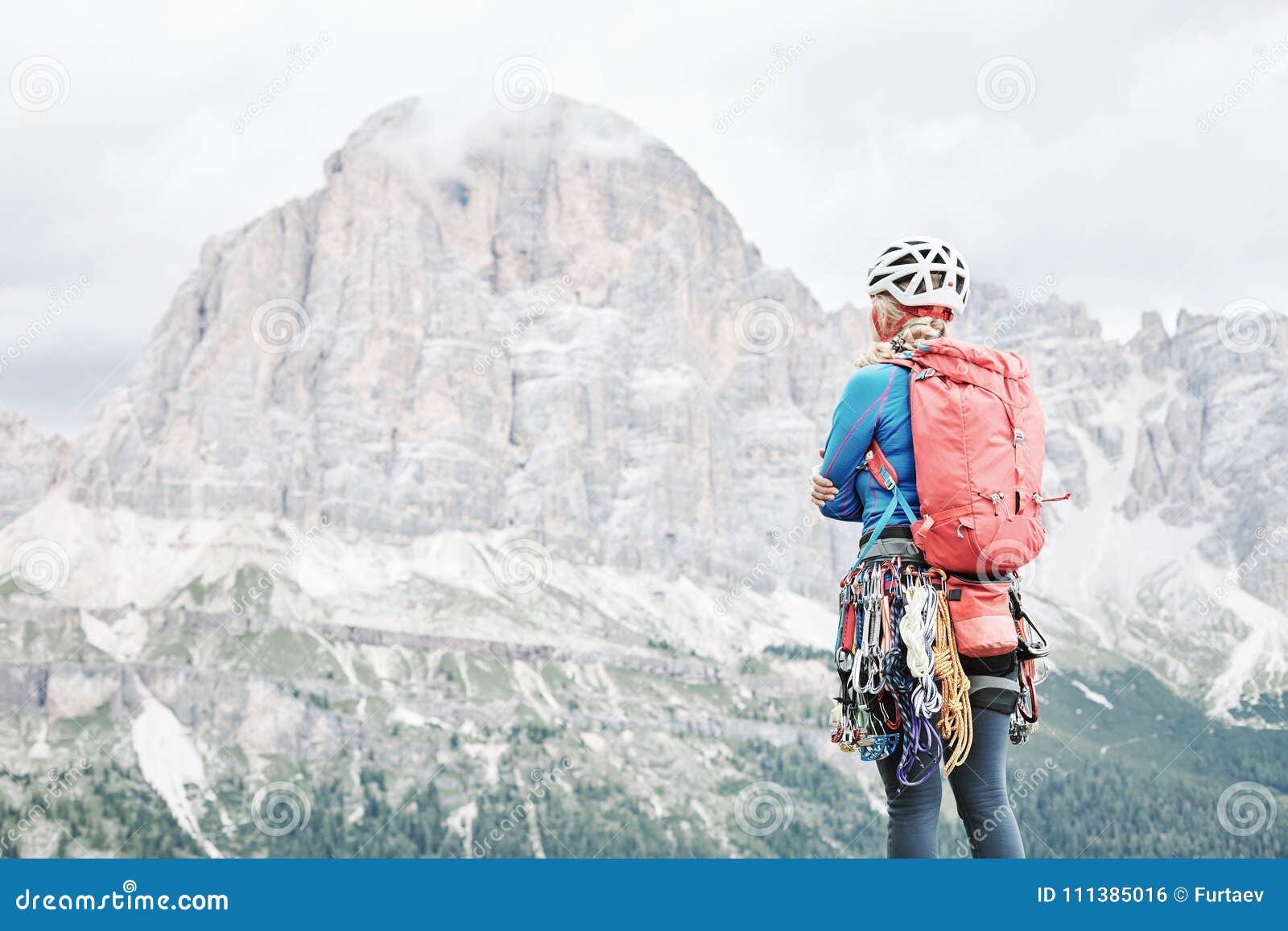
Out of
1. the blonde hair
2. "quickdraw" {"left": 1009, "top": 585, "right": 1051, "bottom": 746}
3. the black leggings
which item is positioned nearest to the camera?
the black leggings

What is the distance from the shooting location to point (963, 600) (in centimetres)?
625

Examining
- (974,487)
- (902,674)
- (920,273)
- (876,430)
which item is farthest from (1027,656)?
(920,273)

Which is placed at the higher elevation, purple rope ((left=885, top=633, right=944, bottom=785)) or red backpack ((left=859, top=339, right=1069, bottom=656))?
red backpack ((left=859, top=339, right=1069, bottom=656))

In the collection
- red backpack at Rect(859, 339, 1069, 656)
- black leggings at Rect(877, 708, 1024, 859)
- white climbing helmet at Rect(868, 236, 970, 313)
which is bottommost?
black leggings at Rect(877, 708, 1024, 859)

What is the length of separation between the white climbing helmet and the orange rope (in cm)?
155

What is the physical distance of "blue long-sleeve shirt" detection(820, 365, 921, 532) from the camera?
21.1 feet

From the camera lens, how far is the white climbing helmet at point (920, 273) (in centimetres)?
675

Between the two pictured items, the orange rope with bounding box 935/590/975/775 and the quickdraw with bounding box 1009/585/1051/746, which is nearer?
the orange rope with bounding box 935/590/975/775

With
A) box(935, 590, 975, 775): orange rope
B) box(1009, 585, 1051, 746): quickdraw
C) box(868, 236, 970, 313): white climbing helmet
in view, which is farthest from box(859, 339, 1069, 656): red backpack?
box(868, 236, 970, 313): white climbing helmet

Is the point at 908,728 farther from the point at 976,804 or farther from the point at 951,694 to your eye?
the point at 976,804

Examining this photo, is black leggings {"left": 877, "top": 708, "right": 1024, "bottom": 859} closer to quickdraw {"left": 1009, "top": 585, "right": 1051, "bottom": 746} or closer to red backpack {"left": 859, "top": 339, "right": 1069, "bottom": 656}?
quickdraw {"left": 1009, "top": 585, "right": 1051, "bottom": 746}

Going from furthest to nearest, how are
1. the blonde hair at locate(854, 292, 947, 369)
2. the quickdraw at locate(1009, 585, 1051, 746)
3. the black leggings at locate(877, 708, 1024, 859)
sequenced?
the blonde hair at locate(854, 292, 947, 369), the quickdraw at locate(1009, 585, 1051, 746), the black leggings at locate(877, 708, 1024, 859)

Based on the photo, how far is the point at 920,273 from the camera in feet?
22.1

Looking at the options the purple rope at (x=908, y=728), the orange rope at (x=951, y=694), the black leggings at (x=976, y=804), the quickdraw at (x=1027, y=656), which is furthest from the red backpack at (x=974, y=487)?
the black leggings at (x=976, y=804)
